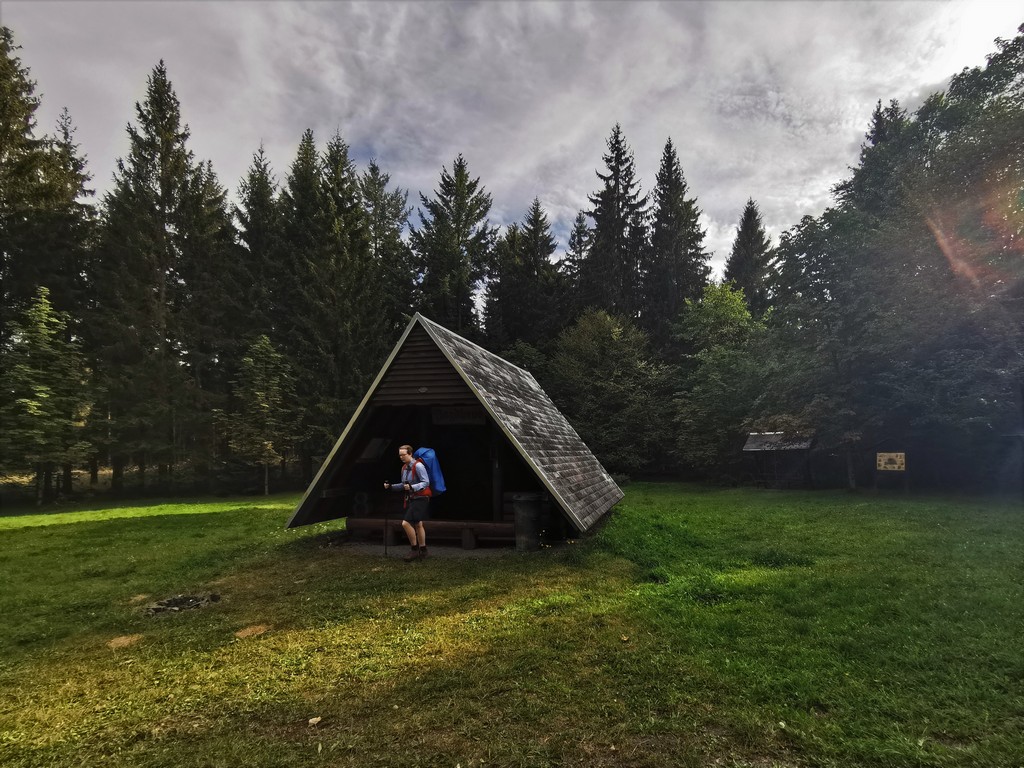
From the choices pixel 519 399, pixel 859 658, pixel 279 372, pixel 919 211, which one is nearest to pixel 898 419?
pixel 919 211

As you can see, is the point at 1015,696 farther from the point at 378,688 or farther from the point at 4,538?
the point at 4,538

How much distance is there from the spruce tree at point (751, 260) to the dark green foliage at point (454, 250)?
2652 cm

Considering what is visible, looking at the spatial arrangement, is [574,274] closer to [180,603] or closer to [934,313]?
[934,313]

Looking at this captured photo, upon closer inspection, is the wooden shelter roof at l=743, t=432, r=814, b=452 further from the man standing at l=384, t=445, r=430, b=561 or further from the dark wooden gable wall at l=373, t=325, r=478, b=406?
the man standing at l=384, t=445, r=430, b=561

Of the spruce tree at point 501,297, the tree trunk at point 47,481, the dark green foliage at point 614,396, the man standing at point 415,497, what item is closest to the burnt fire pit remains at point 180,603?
the man standing at point 415,497

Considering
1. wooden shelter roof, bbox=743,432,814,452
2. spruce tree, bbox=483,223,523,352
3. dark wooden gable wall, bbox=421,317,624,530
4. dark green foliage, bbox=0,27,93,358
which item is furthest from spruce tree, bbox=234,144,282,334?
wooden shelter roof, bbox=743,432,814,452

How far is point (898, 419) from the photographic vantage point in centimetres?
2025

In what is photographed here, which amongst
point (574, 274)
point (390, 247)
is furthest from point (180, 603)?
point (574, 274)

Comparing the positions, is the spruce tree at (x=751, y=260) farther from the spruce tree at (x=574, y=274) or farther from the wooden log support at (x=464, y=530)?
the wooden log support at (x=464, y=530)

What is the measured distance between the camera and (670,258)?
148ft

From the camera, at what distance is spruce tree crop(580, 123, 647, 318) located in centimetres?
4250

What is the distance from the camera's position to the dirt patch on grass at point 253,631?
223 inches

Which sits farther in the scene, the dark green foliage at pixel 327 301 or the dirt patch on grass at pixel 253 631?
the dark green foliage at pixel 327 301

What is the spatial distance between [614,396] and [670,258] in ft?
68.0
